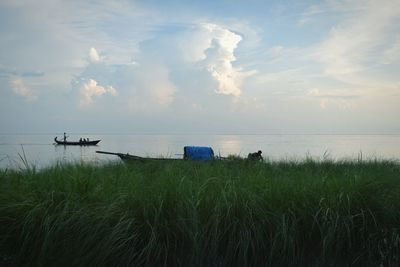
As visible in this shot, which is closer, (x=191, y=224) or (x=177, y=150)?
(x=191, y=224)

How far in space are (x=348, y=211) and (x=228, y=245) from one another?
5.32ft

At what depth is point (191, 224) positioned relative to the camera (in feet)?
14.2

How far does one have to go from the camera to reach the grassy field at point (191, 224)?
398 centimetres

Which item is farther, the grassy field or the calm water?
the calm water

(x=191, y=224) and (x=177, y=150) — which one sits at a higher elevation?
(x=177, y=150)

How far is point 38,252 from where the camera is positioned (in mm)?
3912

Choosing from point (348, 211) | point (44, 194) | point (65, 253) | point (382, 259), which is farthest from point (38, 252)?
point (382, 259)

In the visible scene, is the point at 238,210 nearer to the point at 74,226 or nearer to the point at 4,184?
the point at 74,226

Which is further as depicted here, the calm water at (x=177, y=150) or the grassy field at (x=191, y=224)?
the calm water at (x=177, y=150)

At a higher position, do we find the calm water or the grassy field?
the calm water

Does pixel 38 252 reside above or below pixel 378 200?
below

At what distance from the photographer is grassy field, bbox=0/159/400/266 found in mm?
3977

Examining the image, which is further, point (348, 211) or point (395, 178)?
point (395, 178)

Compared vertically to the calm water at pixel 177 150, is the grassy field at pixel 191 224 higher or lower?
lower
